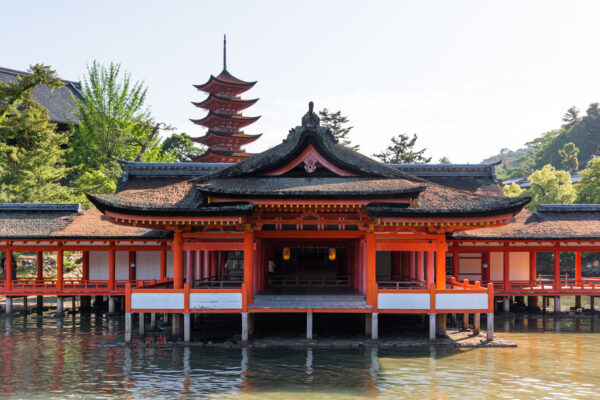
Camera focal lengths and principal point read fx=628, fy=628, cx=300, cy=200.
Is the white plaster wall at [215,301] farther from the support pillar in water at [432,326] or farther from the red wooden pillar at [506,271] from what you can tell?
the red wooden pillar at [506,271]

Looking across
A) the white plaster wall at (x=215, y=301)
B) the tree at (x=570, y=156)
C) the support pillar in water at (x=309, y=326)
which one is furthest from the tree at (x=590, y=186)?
the white plaster wall at (x=215, y=301)

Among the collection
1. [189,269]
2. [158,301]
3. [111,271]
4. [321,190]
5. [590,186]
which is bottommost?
[158,301]

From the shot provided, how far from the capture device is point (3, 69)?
207ft

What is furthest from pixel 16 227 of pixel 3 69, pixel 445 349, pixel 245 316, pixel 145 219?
pixel 3 69

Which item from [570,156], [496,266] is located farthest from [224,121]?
[570,156]

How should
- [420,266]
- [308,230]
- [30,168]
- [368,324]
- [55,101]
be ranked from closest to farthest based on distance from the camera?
[368,324] < [308,230] < [420,266] < [30,168] < [55,101]

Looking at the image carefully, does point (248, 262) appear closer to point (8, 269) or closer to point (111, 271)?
point (111, 271)

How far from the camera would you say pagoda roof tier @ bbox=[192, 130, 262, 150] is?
60594 millimetres

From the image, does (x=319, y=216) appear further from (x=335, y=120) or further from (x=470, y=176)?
(x=335, y=120)

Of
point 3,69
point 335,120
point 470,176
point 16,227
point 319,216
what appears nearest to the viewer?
point 319,216

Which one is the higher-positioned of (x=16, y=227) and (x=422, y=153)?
(x=422, y=153)

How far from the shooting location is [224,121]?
6191cm

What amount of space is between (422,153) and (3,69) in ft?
152

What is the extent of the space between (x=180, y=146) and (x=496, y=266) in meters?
48.5
